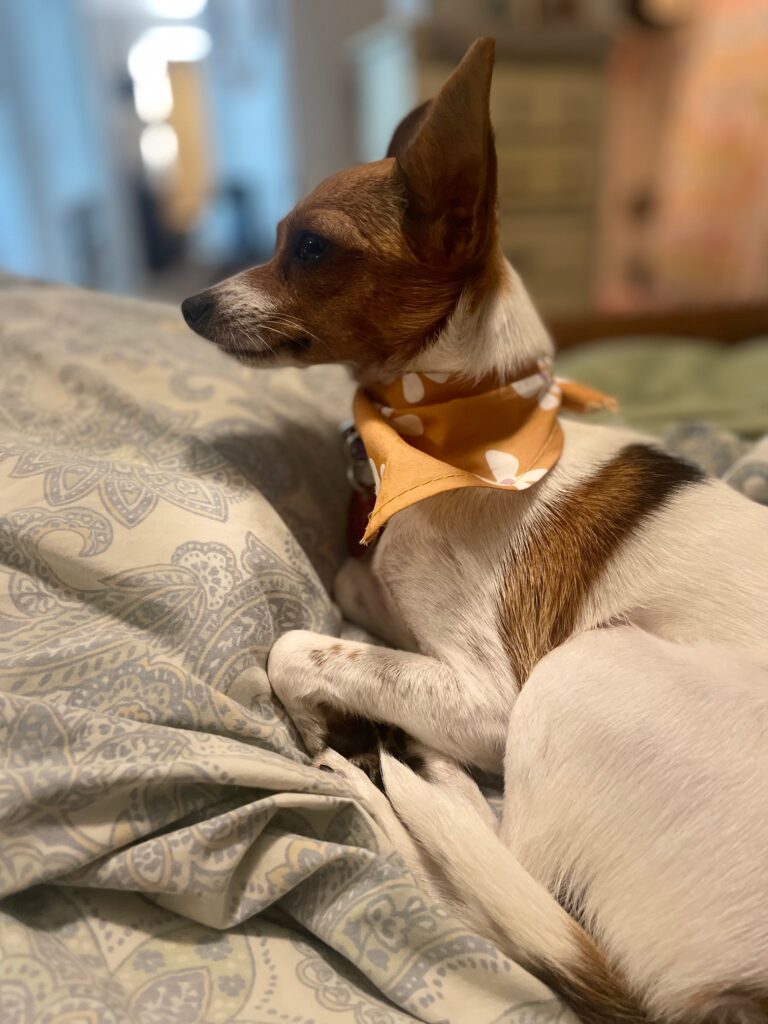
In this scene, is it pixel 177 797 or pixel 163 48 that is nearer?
pixel 177 797

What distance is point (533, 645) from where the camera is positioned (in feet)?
2.99

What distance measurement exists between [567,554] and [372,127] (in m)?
3.71

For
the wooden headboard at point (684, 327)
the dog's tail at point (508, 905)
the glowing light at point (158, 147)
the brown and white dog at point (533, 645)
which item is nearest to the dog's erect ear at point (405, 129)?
the brown and white dog at point (533, 645)

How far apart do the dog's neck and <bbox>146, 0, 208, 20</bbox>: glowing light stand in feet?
17.8

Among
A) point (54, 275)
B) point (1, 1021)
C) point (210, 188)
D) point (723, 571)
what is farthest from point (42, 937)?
point (210, 188)

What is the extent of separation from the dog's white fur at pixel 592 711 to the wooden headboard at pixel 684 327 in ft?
6.67

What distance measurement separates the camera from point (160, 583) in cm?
86

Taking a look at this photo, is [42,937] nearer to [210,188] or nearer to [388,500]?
[388,500]

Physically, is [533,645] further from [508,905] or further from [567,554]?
[508,905]

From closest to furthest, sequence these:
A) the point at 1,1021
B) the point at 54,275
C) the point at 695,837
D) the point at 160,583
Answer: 1. the point at 1,1021
2. the point at 695,837
3. the point at 160,583
4. the point at 54,275

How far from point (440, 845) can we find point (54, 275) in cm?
514

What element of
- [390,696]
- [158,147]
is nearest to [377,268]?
[390,696]

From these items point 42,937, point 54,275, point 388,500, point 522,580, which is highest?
point 388,500

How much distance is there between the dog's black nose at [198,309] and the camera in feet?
3.43
